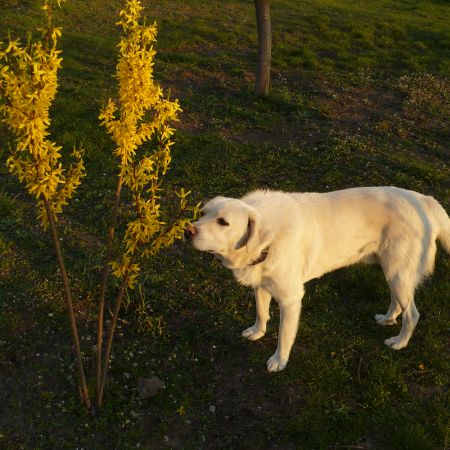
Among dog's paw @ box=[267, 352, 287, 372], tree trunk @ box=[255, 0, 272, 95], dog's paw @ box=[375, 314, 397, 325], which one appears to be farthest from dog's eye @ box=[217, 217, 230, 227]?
tree trunk @ box=[255, 0, 272, 95]

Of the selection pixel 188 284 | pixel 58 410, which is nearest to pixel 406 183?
pixel 188 284

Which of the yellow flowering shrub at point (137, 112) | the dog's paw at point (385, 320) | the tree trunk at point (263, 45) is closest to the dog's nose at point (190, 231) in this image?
the yellow flowering shrub at point (137, 112)

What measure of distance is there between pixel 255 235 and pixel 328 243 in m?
1.00

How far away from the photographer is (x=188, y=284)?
6.48m

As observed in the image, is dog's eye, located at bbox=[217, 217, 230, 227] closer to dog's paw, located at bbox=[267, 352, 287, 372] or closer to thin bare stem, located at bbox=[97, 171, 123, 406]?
thin bare stem, located at bbox=[97, 171, 123, 406]

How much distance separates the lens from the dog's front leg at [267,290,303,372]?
5.05 meters

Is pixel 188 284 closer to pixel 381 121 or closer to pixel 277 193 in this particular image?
pixel 277 193

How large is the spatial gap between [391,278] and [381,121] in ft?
22.1

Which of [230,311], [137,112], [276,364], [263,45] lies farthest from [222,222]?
[263,45]

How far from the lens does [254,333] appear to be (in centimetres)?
573

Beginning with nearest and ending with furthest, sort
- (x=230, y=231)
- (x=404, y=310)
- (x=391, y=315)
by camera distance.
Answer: (x=230, y=231) → (x=404, y=310) → (x=391, y=315)

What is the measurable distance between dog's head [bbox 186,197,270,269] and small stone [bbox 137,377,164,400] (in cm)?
148

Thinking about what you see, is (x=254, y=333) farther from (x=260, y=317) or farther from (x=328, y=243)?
(x=328, y=243)

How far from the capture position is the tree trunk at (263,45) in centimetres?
1153
